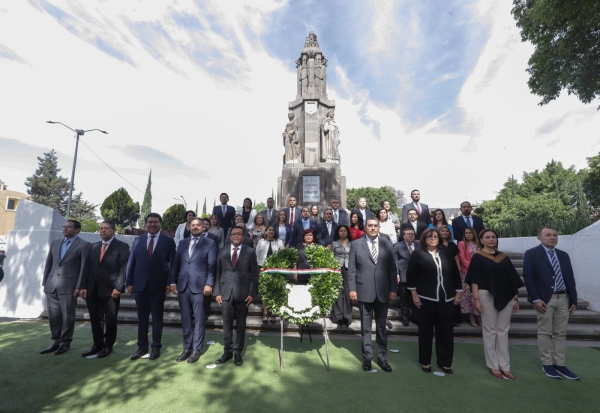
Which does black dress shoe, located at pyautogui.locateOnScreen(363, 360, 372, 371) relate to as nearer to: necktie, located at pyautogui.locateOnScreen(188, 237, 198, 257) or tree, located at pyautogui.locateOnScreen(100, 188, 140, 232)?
necktie, located at pyautogui.locateOnScreen(188, 237, 198, 257)

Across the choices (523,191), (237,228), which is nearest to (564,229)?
(237,228)

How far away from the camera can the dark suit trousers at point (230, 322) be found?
4207mm

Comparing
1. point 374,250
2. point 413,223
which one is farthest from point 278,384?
point 413,223

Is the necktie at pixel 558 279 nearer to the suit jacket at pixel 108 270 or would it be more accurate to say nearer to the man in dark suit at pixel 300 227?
the man in dark suit at pixel 300 227

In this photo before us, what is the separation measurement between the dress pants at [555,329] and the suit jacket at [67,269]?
7240 mm

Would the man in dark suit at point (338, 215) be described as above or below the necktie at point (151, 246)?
above

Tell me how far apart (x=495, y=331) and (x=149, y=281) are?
5309 millimetres

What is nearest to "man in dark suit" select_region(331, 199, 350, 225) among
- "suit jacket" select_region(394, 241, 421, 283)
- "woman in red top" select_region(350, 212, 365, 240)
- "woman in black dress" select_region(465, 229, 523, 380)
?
"woman in red top" select_region(350, 212, 365, 240)

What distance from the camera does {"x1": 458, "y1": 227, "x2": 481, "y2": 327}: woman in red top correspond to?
548 centimetres

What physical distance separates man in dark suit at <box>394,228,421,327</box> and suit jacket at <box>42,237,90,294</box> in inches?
228

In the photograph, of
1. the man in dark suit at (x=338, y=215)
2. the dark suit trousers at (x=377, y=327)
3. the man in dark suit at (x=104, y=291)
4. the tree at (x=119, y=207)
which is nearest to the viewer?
the dark suit trousers at (x=377, y=327)

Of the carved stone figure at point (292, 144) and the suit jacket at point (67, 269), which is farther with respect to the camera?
the carved stone figure at point (292, 144)

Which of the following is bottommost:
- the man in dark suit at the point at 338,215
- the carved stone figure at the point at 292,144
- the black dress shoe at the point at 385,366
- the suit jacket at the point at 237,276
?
the black dress shoe at the point at 385,366

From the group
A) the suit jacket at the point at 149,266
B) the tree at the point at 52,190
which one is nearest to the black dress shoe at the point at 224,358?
the suit jacket at the point at 149,266
